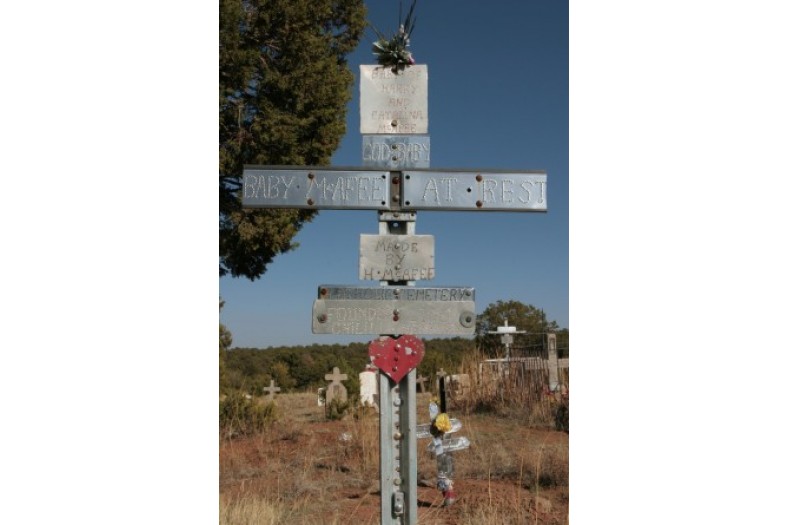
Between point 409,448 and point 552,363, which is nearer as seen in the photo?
point 409,448

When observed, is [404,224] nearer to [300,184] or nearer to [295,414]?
[300,184]

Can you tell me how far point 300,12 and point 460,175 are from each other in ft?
18.8

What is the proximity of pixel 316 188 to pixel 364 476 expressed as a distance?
3.95 meters

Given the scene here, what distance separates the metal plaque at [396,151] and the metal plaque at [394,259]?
1.22 feet

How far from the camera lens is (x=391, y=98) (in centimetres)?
294

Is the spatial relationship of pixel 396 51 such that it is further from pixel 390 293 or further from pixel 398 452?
pixel 398 452

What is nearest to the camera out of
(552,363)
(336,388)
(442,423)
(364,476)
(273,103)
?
(442,423)

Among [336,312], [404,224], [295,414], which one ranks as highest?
[404,224]

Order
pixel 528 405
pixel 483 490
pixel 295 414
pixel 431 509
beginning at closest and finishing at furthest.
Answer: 1. pixel 431 509
2. pixel 483 490
3. pixel 528 405
4. pixel 295 414

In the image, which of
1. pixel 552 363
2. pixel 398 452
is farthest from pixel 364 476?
pixel 552 363

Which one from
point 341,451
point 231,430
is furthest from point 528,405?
point 231,430

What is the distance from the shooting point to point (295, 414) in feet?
31.4

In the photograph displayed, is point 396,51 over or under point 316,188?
over

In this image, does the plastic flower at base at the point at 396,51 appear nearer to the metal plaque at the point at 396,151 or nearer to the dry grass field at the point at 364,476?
the metal plaque at the point at 396,151
